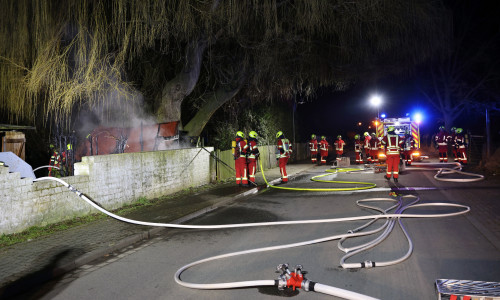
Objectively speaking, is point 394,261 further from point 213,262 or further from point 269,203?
point 269,203

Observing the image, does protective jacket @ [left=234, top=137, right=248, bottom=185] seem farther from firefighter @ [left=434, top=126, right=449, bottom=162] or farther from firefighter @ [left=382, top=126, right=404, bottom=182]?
firefighter @ [left=434, top=126, right=449, bottom=162]

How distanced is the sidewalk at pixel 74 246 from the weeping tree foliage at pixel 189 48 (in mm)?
3171

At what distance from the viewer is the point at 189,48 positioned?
11812mm

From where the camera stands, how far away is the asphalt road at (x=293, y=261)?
12.5ft

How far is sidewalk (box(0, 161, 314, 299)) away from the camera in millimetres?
4398

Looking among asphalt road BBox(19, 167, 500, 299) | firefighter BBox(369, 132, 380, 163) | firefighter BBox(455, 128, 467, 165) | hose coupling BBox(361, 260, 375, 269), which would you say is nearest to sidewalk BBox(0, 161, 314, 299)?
asphalt road BBox(19, 167, 500, 299)

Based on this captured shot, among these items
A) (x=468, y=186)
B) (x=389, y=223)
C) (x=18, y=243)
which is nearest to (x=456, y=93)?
(x=468, y=186)

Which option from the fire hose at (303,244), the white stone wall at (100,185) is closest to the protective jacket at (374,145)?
the fire hose at (303,244)

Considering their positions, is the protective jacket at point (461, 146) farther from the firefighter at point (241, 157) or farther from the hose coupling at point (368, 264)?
the hose coupling at point (368, 264)

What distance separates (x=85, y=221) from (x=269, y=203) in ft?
14.8

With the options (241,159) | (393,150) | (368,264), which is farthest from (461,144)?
(368,264)

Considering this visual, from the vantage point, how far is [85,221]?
7.31 metres

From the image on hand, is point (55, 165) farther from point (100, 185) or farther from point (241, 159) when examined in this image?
point (241, 159)

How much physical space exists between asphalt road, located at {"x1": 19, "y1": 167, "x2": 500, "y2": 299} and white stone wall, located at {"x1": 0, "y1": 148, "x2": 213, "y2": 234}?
2.28 meters
